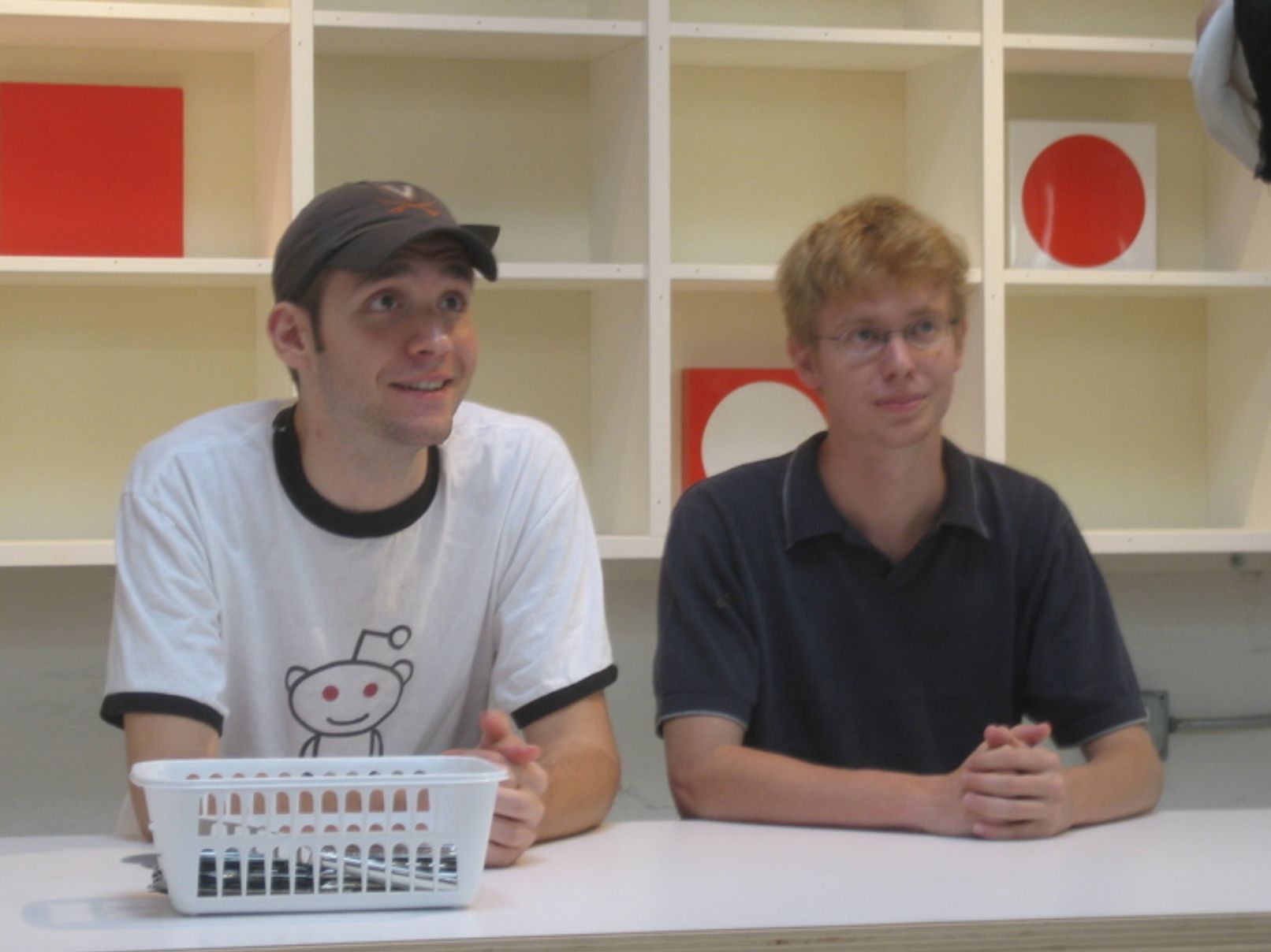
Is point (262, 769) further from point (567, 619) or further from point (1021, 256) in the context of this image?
point (1021, 256)

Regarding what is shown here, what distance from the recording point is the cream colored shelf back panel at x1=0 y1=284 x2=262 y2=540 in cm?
265

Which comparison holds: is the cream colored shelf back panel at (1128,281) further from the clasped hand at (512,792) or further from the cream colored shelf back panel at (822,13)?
the clasped hand at (512,792)

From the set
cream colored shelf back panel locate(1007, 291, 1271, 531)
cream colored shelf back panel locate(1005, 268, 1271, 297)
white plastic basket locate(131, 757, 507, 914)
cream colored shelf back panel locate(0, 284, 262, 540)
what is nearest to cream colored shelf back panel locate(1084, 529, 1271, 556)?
cream colored shelf back panel locate(1007, 291, 1271, 531)

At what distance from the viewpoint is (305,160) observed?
2449 millimetres

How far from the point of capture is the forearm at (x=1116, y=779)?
4.97 feet

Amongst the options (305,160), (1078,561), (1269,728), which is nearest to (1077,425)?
(1269,728)

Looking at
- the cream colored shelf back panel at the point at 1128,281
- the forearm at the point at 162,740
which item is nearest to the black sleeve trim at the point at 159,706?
the forearm at the point at 162,740

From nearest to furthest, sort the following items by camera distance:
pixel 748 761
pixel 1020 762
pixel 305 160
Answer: pixel 1020 762 → pixel 748 761 → pixel 305 160

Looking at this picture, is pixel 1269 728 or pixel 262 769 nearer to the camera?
pixel 262 769

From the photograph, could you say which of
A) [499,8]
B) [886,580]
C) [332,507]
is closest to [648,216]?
[499,8]

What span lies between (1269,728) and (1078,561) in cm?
149

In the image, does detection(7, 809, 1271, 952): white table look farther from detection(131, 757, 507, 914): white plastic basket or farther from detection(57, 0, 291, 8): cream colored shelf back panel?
detection(57, 0, 291, 8): cream colored shelf back panel

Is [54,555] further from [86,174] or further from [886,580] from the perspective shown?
[886,580]

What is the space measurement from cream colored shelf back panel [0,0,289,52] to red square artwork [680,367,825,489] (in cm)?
91
